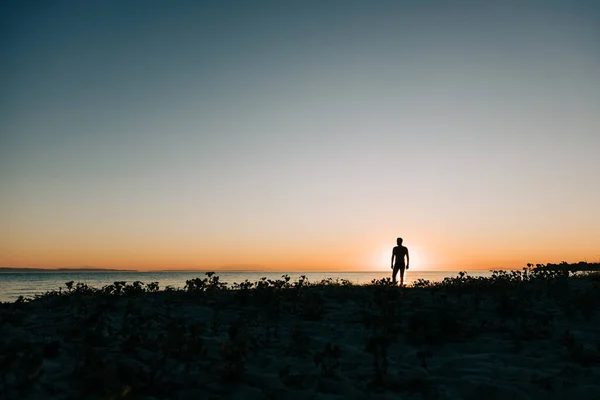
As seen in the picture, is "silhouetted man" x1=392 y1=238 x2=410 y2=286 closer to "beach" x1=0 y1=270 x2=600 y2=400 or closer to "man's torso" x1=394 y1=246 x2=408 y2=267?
"man's torso" x1=394 y1=246 x2=408 y2=267

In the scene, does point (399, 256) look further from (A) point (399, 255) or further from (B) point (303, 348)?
(B) point (303, 348)

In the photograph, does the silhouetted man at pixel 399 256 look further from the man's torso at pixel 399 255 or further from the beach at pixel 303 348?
the beach at pixel 303 348

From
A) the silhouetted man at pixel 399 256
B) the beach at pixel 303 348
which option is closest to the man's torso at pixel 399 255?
the silhouetted man at pixel 399 256

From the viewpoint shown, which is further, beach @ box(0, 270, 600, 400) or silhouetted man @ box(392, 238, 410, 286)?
silhouetted man @ box(392, 238, 410, 286)

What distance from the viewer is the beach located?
667 centimetres

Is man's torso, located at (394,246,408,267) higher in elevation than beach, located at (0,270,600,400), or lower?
higher

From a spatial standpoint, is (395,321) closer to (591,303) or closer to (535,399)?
(535,399)

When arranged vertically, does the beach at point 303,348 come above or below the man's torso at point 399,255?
below

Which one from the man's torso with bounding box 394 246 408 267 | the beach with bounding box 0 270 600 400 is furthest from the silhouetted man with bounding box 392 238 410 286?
the beach with bounding box 0 270 600 400

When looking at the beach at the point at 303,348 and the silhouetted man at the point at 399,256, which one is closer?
the beach at the point at 303,348

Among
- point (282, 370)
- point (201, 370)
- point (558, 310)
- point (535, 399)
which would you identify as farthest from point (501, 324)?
point (201, 370)

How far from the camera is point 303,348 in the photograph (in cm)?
859

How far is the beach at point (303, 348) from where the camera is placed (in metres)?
6.67

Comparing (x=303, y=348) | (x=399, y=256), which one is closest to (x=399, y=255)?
(x=399, y=256)
